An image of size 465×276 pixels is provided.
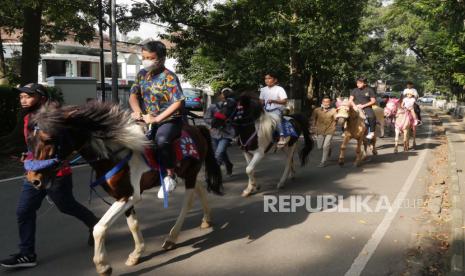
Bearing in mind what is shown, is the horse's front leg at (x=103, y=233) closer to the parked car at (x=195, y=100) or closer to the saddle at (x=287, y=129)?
the saddle at (x=287, y=129)

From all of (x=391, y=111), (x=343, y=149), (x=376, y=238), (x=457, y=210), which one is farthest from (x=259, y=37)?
Answer: (x=376, y=238)

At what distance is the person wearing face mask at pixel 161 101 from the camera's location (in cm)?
455

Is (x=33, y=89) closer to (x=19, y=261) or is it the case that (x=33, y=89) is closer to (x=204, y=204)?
(x=19, y=261)

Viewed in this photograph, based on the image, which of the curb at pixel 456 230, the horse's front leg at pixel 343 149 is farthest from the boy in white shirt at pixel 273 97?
the curb at pixel 456 230

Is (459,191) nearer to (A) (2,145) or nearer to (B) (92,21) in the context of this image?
(A) (2,145)

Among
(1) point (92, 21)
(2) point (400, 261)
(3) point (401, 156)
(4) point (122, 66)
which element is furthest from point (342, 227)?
(4) point (122, 66)

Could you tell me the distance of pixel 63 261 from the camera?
15.5 feet

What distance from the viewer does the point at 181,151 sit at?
502cm

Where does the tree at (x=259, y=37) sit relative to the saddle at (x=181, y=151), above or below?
above

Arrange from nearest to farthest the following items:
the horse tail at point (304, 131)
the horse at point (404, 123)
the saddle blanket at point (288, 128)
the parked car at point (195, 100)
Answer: the saddle blanket at point (288, 128), the horse tail at point (304, 131), the horse at point (404, 123), the parked car at point (195, 100)

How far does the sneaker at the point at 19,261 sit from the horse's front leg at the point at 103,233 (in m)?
0.82

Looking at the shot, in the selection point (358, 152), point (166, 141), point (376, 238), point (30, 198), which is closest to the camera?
point (30, 198)

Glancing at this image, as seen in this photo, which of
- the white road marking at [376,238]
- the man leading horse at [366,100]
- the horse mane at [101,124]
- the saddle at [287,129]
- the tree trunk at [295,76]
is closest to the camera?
the horse mane at [101,124]

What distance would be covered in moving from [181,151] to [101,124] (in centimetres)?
115
